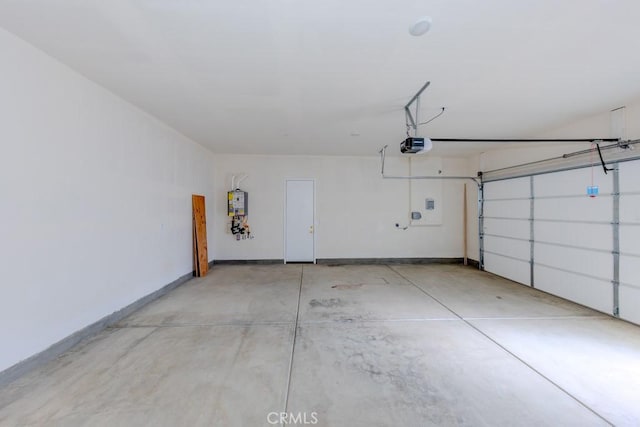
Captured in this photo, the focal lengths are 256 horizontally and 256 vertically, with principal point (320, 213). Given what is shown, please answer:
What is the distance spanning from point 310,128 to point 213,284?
3422 mm

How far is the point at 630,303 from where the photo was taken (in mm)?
3291

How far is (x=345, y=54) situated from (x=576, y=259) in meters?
4.67

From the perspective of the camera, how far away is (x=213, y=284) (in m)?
4.90

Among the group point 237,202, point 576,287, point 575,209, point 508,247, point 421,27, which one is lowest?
point 576,287

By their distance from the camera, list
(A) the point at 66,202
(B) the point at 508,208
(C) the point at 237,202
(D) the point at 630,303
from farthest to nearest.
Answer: (C) the point at 237,202
(B) the point at 508,208
(D) the point at 630,303
(A) the point at 66,202

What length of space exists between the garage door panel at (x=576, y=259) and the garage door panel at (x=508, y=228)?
0.34 metres

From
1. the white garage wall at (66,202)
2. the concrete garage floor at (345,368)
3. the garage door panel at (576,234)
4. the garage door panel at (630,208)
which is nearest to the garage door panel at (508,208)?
the garage door panel at (576,234)

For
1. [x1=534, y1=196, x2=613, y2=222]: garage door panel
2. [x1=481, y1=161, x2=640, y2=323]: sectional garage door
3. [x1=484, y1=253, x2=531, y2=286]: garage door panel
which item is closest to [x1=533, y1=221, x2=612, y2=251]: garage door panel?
[x1=481, y1=161, x2=640, y2=323]: sectional garage door

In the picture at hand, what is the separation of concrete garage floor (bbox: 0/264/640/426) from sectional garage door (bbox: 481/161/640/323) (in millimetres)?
416

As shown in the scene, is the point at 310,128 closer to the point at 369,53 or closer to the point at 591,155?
the point at 369,53

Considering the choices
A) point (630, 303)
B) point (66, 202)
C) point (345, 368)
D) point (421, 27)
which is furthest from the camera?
point (630, 303)

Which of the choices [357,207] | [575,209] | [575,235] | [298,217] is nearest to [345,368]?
[575,235]

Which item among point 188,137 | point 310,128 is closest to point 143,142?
point 188,137

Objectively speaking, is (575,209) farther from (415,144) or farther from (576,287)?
(415,144)
